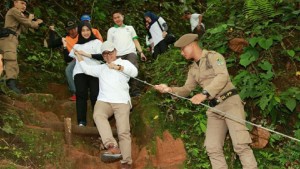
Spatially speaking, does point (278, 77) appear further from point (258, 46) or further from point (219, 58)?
point (219, 58)

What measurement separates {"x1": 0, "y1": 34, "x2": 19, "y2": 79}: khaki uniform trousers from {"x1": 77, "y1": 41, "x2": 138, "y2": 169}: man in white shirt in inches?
90.7

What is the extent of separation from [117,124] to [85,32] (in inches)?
83.0

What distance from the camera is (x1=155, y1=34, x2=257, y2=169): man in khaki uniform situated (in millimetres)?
5758

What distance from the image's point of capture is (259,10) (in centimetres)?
845

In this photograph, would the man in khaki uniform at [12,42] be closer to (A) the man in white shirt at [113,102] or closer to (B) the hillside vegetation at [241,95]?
(B) the hillside vegetation at [241,95]

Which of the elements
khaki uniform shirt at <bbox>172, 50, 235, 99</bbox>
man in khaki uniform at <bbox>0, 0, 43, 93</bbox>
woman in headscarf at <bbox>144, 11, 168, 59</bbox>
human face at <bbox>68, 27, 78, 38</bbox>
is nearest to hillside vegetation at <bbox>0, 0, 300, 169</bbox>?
woman in headscarf at <bbox>144, 11, 168, 59</bbox>

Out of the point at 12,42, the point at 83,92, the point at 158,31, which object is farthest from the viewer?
the point at 158,31

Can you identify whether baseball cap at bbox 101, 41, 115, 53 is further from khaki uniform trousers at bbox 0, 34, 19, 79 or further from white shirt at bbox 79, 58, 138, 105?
khaki uniform trousers at bbox 0, 34, 19, 79

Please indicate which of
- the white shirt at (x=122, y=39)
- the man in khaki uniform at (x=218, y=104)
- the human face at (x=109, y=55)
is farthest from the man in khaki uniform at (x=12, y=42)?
the man in khaki uniform at (x=218, y=104)

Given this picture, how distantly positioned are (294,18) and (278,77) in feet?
5.11

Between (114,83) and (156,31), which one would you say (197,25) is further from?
(114,83)

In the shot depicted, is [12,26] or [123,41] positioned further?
[123,41]

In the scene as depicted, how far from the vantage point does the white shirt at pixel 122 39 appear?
347 inches

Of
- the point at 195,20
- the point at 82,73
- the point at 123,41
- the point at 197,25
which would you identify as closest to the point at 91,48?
the point at 82,73
